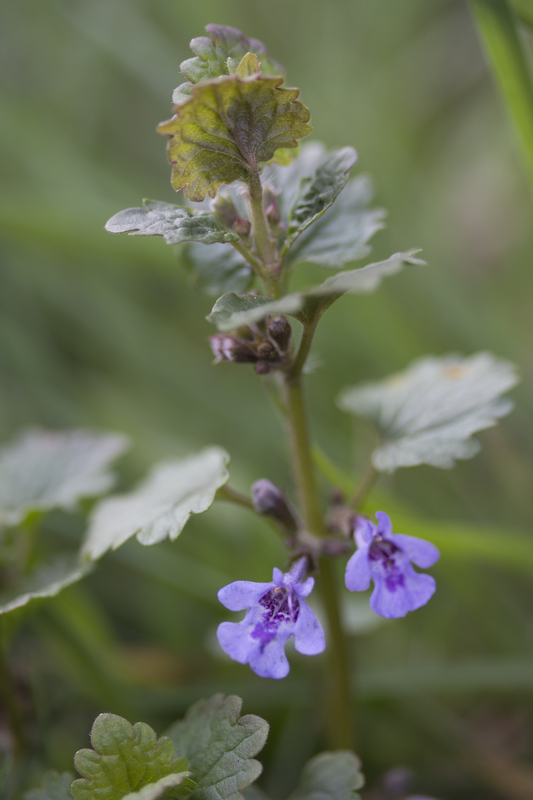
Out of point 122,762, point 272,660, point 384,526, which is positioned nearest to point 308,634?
point 272,660

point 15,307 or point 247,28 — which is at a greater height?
point 247,28

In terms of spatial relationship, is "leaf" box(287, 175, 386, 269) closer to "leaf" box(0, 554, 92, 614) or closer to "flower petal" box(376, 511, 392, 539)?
"flower petal" box(376, 511, 392, 539)

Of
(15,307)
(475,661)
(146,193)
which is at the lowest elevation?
(475,661)

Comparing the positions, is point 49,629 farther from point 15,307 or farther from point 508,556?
point 15,307

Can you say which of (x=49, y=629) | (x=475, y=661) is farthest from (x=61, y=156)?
(x=475, y=661)

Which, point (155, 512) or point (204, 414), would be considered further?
point (204, 414)

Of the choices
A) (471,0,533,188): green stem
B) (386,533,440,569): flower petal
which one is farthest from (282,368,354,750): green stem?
(471,0,533,188): green stem

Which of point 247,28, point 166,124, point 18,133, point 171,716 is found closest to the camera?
point 166,124

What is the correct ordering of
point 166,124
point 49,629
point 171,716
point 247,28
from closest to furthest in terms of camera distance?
1. point 166,124
2. point 49,629
3. point 171,716
4. point 247,28
